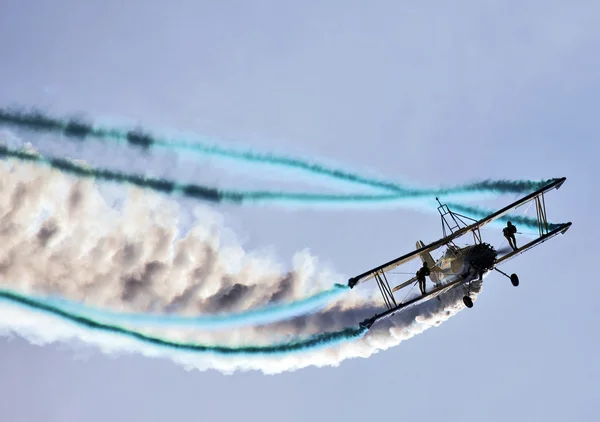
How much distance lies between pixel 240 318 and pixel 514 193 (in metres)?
20.5

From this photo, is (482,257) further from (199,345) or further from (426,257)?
(199,345)

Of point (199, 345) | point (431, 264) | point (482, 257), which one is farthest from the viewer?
point (431, 264)

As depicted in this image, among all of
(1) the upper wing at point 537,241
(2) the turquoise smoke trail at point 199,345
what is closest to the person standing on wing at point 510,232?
(1) the upper wing at point 537,241

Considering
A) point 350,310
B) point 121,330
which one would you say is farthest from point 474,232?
point 121,330

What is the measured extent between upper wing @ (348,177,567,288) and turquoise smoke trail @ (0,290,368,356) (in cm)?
323

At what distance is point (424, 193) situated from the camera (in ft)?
208

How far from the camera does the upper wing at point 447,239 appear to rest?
58312 millimetres

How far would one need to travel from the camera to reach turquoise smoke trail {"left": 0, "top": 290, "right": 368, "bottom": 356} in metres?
49.6

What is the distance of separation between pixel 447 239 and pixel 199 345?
16954mm

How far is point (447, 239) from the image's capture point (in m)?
59.5

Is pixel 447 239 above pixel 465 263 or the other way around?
above

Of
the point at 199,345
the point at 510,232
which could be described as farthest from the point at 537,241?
the point at 199,345

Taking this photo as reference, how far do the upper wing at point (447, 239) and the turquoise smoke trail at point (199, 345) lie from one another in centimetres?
323

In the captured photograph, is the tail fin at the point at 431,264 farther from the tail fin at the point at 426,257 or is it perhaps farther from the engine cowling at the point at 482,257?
the engine cowling at the point at 482,257
